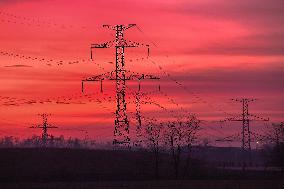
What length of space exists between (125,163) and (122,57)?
6392 cm

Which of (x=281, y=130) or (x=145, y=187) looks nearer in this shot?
(x=145, y=187)

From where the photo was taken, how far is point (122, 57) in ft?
302

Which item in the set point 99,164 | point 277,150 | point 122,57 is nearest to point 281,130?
point 277,150

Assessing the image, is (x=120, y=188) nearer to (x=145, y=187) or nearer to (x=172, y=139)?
(x=145, y=187)

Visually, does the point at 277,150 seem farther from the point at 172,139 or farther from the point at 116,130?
the point at 116,130

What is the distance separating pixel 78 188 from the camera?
258ft

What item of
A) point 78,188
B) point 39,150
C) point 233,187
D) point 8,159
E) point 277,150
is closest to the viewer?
point 78,188

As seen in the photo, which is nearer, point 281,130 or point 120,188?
point 120,188

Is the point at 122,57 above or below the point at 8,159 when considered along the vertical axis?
above

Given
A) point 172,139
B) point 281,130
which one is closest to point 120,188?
point 172,139

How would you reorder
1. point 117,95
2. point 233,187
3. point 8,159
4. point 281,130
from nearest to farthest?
point 233,187, point 117,95, point 8,159, point 281,130

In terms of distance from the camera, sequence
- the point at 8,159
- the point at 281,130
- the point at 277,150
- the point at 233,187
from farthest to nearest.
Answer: the point at 281,130 → the point at 8,159 → the point at 277,150 → the point at 233,187

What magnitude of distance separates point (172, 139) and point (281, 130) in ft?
159

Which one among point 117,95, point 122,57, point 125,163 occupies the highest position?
point 122,57
